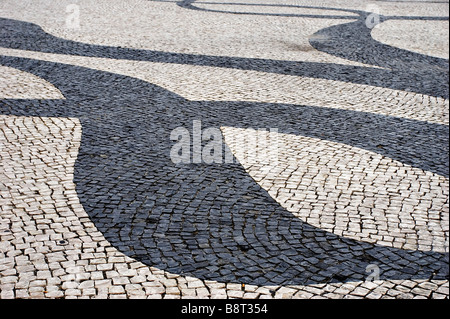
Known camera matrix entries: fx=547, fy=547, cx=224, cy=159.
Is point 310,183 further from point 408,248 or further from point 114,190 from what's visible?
point 114,190

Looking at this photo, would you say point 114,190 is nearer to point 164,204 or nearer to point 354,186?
point 164,204

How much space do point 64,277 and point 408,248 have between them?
2.65 meters

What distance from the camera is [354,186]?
539cm

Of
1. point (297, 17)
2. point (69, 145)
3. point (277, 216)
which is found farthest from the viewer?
point (297, 17)

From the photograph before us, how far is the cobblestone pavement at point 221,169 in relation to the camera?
4008 millimetres

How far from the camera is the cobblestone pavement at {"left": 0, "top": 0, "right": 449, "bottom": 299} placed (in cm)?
401

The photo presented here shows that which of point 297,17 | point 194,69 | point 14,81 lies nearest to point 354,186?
point 194,69

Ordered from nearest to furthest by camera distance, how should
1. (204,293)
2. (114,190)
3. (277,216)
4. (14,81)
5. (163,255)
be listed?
(204,293)
(163,255)
(277,216)
(114,190)
(14,81)

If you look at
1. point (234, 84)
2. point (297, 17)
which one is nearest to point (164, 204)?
point (234, 84)

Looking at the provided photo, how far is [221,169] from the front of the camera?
18.7 feet

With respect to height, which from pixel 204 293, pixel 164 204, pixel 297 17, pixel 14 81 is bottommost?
pixel 204 293

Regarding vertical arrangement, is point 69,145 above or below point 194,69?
below

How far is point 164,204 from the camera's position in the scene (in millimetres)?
4926

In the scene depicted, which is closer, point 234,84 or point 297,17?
point 234,84
